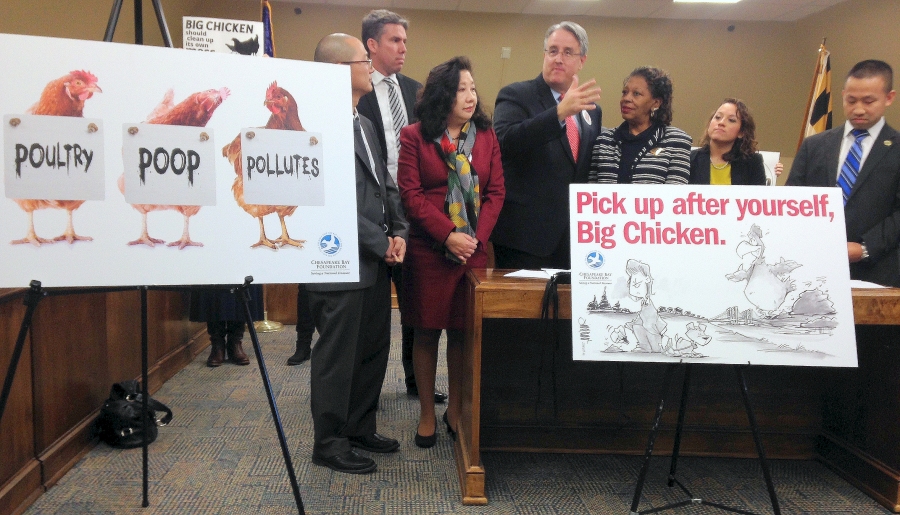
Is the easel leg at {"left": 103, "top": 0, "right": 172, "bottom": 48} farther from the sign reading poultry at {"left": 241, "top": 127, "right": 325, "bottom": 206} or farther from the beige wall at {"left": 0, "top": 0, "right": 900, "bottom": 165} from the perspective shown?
the beige wall at {"left": 0, "top": 0, "right": 900, "bottom": 165}

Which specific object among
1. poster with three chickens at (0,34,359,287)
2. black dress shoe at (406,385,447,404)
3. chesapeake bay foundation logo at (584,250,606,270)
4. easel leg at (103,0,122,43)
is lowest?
black dress shoe at (406,385,447,404)

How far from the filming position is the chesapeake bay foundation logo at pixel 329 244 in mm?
1504

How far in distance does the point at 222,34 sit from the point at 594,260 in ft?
11.9

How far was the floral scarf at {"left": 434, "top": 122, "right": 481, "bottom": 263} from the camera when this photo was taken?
2.16 meters

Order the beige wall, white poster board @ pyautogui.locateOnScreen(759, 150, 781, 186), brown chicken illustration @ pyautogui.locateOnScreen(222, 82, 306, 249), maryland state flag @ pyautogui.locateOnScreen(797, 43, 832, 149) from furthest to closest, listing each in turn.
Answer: the beige wall
maryland state flag @ pyautogui.locateOnScreen(797, 43, 832, 149)
white poster board @ pyautogui.locateOnScreen(759, 150, 781, 186)
brown chicken illustration @ pyautogui.locateOnScreen(222, 82, 306, 249)

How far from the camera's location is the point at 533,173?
2311mm

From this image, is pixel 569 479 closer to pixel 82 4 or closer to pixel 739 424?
pixel 739 424

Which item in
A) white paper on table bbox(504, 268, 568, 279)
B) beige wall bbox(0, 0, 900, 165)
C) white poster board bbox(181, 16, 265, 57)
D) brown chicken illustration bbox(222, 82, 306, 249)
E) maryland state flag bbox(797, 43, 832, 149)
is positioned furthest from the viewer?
beige wall bbox(0, 0, 900, 165)

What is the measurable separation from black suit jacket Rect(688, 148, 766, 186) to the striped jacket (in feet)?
0.88

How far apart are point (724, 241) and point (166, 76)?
4.48 feet

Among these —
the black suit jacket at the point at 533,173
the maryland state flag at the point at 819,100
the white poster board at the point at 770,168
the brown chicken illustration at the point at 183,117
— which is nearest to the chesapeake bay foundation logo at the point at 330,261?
the brown chicken illustration at the point at 183,117

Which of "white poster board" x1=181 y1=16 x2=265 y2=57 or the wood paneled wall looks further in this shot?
"white poster board" x1=181 y1=16 x2=265 y2=57

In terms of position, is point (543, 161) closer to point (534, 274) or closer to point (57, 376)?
point (534, 274)

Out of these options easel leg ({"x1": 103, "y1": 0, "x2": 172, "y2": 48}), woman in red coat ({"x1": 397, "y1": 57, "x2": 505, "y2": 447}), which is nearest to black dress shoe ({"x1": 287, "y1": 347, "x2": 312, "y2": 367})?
woman in red coat ({"x1": 397, "y1": 57, "x2": 505, "y2": 447})
